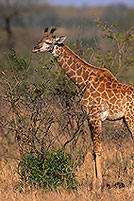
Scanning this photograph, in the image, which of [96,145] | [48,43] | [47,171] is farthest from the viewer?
[48,43]

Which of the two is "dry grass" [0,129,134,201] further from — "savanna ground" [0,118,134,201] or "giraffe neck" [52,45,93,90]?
"giraffe neck" [52,45,93,90]

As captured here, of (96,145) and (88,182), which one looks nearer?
(88,182)

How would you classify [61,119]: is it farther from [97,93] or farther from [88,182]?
[88,182]

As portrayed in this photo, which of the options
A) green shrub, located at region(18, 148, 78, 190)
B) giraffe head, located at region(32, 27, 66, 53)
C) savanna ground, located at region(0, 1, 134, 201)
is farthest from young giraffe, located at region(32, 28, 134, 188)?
green shrub, located at region(18, 148, 78, 190)

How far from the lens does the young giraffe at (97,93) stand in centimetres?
710

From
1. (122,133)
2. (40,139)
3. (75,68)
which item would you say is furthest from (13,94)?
(122,133)

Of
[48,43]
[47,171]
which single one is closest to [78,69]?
[48,43]

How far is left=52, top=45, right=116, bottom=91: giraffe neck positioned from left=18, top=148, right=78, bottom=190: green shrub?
158cm

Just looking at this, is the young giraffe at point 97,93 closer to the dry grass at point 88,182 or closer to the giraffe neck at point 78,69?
the giraffe neck at point 78,69

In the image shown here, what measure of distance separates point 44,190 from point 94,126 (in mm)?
1594

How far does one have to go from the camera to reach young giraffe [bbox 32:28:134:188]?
7102mm

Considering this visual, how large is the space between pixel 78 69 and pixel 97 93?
647 millimetres

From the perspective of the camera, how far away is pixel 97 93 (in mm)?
7254

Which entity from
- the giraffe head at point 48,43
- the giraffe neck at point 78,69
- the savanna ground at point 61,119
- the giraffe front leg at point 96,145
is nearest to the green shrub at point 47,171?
the savanna ground at point 61,119
